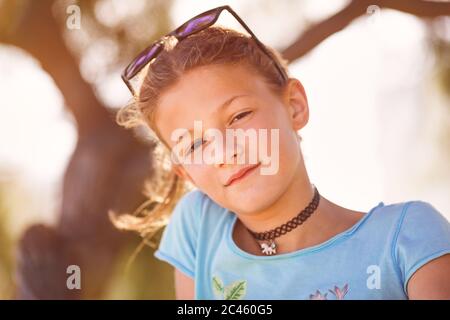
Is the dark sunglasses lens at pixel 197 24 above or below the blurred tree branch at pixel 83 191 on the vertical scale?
above

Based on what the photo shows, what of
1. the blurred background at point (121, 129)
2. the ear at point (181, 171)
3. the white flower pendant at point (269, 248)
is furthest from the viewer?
the blurred background at point (121, 129)

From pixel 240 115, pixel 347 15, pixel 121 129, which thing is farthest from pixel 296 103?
pixel 121 129

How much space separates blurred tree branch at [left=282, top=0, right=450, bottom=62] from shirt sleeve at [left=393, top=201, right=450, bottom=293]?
0.61 m

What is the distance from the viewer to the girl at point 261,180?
149 cm

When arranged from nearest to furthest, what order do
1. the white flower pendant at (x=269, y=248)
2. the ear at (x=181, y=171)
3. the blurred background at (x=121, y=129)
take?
the white flower pendant at (x=269, y=248)
the ear at (x=181, y=171)
the blurred background at (x=121, y=129)

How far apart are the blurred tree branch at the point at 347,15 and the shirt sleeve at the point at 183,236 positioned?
0.51 m

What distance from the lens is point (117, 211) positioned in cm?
215

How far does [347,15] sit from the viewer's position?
189cm

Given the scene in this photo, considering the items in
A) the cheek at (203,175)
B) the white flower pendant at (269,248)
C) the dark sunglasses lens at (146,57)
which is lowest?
the white flower pendant at (269,248)

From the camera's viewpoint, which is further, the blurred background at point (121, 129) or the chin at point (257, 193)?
the blurred background at point (121, 129)

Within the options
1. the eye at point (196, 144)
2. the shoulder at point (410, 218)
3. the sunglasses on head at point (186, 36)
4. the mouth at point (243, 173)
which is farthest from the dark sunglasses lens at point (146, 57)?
the shoulder at point (410, 218)

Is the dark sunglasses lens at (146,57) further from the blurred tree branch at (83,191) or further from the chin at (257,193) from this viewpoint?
the blurred tree branch at (83,191)

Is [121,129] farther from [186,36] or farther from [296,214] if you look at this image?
[296,214]
